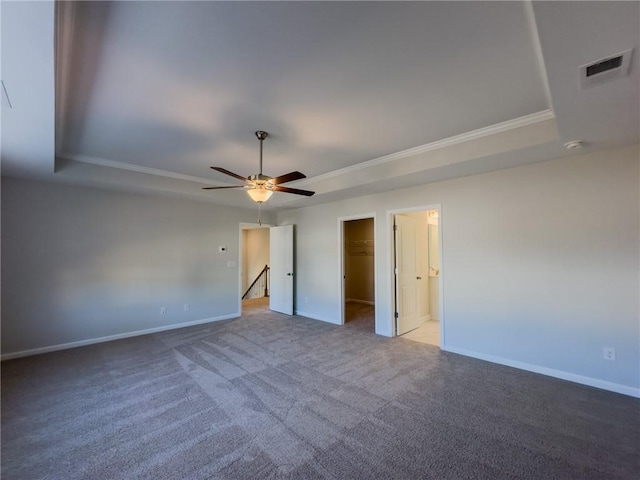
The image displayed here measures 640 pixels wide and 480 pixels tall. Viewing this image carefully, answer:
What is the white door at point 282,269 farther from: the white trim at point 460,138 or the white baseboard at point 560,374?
the white baseboard at point 560,374

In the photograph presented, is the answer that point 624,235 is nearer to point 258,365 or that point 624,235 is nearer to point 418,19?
point 418,19

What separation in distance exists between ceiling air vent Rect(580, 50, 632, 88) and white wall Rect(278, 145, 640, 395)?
5.58ft

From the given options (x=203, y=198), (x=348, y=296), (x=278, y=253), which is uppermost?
(x=203, y=198)

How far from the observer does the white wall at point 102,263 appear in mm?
3990

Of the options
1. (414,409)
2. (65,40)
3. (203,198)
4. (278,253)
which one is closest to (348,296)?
(278,253)

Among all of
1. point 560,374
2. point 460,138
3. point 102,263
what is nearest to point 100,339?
point 102,263

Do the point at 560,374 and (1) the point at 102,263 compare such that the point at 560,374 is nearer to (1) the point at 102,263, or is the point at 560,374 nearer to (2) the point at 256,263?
(1) the point at 102,263

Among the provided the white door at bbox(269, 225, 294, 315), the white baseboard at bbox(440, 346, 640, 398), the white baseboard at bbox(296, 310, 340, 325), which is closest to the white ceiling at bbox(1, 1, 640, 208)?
the white baseboard at bbox(440, 346, 640, 398)

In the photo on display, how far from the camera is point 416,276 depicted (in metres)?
5.28

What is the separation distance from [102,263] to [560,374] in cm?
654

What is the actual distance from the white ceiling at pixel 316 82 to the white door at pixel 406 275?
1364 millimetres

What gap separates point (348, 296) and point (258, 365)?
17.3 ft

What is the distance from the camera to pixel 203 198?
541cm

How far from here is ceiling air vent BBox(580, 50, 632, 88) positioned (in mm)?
1604
